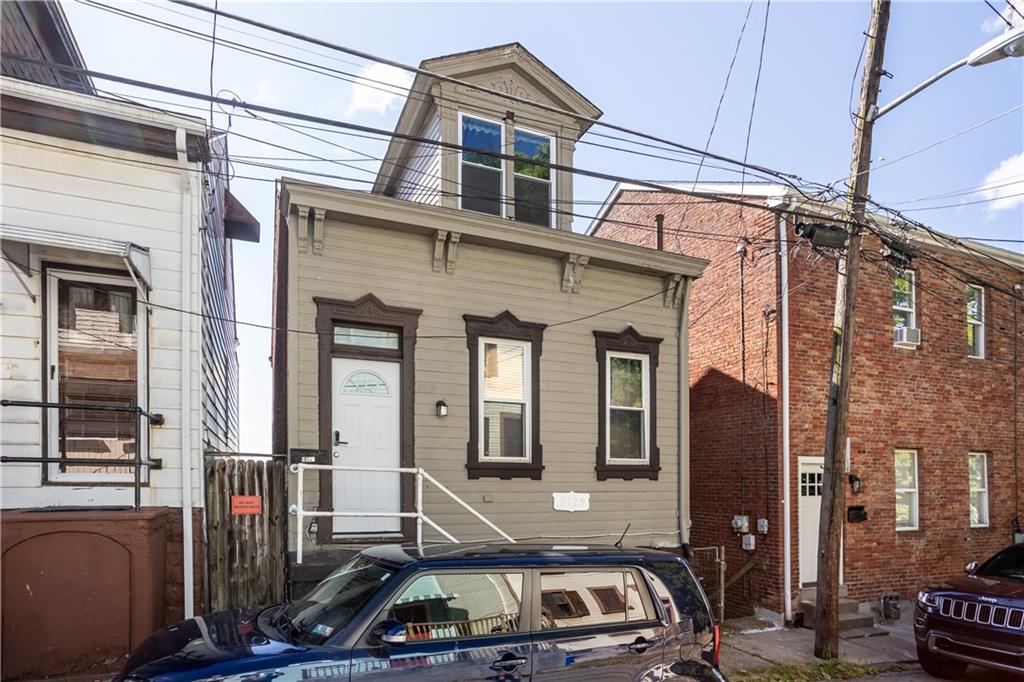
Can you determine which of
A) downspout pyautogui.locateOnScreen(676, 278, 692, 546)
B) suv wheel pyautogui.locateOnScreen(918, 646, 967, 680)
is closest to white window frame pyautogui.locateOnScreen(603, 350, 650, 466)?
downspout pyautogui.locateOnScreen(676, 278, 692, 546)

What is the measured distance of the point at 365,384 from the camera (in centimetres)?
828

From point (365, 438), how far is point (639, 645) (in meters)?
4.62

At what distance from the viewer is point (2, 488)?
6195mm

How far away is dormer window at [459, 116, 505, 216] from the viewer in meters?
9.60

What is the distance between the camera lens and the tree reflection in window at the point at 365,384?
8180mm

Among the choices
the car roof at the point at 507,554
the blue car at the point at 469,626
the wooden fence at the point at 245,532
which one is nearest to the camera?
the blue car at the point at 469,626

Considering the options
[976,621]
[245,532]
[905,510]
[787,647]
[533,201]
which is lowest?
[787,647]

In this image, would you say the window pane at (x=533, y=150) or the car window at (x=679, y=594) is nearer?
the car window at (x=679, y=594)

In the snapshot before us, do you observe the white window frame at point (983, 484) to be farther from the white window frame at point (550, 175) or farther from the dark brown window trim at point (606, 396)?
the white window frame at point (550, 175)

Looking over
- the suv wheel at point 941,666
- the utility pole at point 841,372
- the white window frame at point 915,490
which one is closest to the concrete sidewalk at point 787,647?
the utility pole at point 841,372

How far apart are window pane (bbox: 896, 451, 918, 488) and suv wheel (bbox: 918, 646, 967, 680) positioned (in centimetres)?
460

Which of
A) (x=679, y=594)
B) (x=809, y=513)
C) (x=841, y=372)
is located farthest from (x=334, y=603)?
(x=809, y=513)

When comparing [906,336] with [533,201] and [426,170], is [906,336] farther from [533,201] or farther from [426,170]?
[426,170]

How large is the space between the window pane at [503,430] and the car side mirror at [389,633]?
483 centimetres
